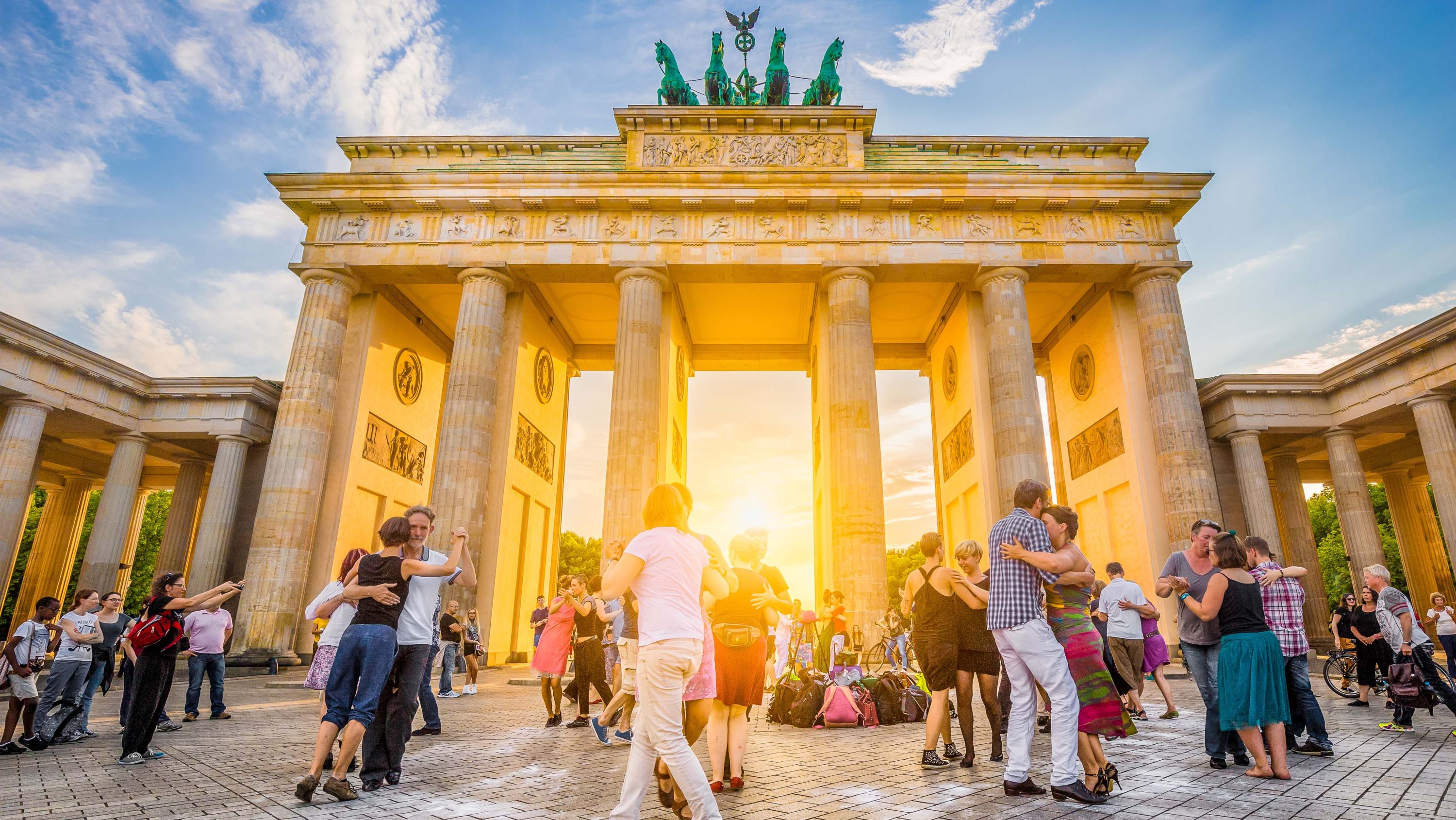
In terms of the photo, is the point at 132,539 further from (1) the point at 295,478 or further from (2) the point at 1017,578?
(2) the point at 1017,578

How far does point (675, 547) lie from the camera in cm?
395

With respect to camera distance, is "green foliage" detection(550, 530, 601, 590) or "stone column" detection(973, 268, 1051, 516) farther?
"green foliage" detection(550, 530, 601, 590)

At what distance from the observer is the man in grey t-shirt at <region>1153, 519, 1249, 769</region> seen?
5586 millimetres

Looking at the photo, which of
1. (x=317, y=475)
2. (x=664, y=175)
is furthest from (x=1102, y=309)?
(x=317, y=475)

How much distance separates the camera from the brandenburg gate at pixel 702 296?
18.7m

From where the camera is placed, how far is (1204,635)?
5883 mm

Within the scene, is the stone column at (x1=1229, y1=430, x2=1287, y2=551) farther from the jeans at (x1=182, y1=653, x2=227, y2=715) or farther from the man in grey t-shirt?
the jeans at (x1=182, y1=653, x2=227, y2=715)

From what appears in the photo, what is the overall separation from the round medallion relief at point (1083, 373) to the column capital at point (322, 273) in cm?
2420

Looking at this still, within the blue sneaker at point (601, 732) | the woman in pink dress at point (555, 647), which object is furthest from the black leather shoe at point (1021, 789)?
the woman in pink dress at point (555, 647)

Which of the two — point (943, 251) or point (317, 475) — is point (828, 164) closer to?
point (943, 251)

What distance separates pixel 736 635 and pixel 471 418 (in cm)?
1608

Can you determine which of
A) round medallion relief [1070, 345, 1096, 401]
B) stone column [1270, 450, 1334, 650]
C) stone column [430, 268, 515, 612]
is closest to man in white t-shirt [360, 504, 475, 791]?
stone column [430, 268, 515, 612]

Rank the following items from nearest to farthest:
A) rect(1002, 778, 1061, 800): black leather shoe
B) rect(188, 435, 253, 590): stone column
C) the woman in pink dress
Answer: rect(1002, 778, 1061, 800): black leather shoe → the woman in pink dress → rect(188, 435, 253, 590): stone column

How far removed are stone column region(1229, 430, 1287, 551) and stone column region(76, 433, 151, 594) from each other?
33393 millimetres
